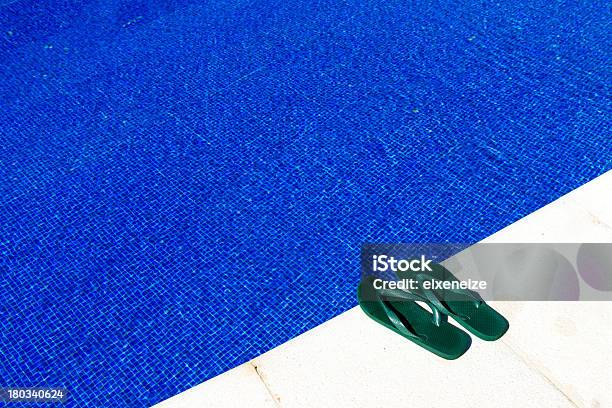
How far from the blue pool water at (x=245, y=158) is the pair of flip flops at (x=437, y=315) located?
0.83ft

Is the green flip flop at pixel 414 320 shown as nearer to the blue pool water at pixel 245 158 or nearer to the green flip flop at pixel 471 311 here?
the green flip flop at pixel 471 311

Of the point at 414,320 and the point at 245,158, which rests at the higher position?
the point at 245,158

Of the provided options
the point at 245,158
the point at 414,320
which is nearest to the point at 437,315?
the point at 414,320

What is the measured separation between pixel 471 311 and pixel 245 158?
6.90 ft

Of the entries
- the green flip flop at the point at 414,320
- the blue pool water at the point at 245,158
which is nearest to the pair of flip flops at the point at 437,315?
the green flip flop at the point at 414,320

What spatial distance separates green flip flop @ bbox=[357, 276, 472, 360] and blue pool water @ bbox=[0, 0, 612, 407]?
18 cm

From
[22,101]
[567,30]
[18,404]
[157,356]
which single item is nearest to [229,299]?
[157,356]

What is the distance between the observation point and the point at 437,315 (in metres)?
3.23

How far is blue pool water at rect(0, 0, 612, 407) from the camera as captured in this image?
3.49 m

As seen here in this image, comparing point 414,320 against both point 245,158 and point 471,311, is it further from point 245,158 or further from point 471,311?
point 245,158

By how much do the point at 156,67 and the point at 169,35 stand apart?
22.2 inches

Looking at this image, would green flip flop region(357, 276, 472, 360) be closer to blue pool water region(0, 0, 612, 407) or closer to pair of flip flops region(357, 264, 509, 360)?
pair of flip flops region(357, 264, 509, 360)

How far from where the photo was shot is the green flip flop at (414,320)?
313cm

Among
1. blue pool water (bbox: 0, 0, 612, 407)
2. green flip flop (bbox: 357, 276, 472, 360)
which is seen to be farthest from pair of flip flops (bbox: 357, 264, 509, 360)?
blue pool water (bbox: 0, 0, 612, 407)
